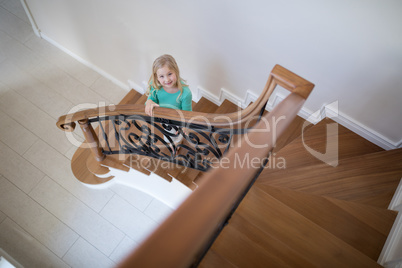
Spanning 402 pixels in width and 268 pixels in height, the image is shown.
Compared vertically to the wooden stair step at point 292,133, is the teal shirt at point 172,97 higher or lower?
lower

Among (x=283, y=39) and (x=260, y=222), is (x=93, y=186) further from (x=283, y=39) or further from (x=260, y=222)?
(x=283, y=39)

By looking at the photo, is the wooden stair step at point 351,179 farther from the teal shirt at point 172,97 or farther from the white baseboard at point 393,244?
the teal shirt at point 172,97

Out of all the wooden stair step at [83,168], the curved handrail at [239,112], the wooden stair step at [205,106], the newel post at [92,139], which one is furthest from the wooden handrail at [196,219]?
the wooden stair step at [83,168]

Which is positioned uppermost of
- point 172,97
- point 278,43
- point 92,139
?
point 278,43

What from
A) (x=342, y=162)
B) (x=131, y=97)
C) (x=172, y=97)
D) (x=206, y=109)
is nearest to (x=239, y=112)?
(x=172, y=97)

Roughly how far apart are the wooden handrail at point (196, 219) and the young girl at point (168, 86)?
141 cm

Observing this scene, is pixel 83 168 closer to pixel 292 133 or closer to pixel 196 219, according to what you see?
pixel 292 133

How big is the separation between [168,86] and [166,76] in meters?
0.10

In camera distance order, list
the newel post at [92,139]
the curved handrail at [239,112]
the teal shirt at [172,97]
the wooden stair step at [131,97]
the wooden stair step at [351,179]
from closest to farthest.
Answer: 1. the curved handrail at [239,112]
2. the wooden stair step at [351,179]
3. the teal shirt at [172,97]
4. the newel post at [92,139]
5. the wooden stair step at [131,97]

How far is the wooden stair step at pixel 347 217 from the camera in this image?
1.86m

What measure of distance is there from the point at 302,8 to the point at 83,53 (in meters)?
3.50

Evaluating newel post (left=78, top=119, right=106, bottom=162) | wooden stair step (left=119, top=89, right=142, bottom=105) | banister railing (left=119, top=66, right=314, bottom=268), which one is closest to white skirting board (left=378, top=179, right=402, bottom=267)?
banister railing (left=119, top=66, right=314, bottom=268)

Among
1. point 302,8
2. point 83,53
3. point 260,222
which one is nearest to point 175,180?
point 260,222

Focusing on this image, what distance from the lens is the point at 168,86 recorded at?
2.41 m
